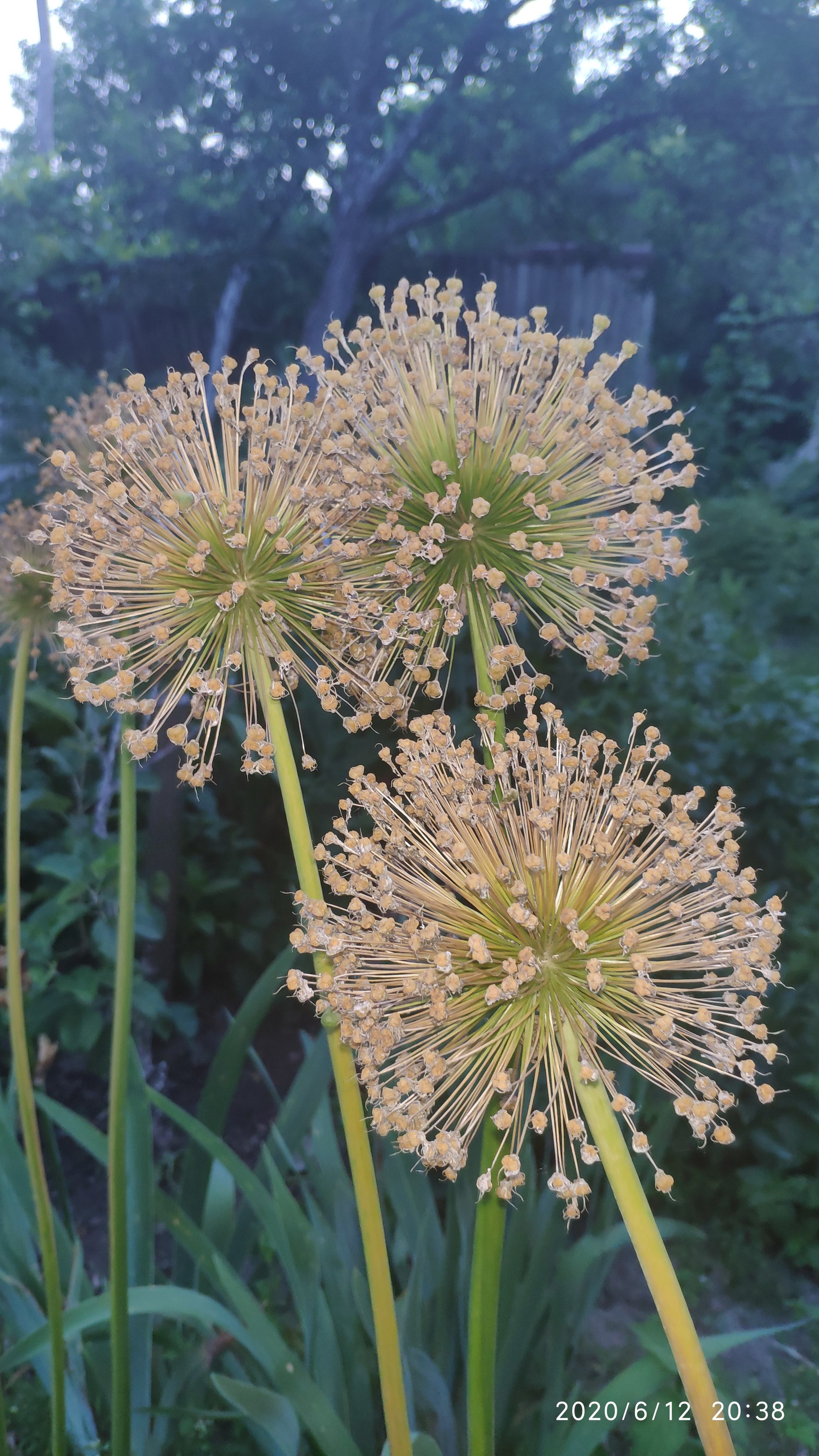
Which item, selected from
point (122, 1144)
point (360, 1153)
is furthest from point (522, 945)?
point (122, 1144)

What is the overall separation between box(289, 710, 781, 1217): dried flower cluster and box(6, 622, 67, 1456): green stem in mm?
342

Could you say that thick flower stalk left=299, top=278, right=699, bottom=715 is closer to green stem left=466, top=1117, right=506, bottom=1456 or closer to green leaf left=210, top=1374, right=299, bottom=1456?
green stem left=466, top=1117, right=506, bottom=1456

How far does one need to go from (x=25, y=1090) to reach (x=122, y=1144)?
10 centimetres

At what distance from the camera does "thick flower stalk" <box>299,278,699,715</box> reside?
0.44m

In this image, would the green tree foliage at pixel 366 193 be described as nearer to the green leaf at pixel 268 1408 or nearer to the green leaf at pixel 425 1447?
the green leaf at pixel 268 1408

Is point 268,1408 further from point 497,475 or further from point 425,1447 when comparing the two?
point 497,475

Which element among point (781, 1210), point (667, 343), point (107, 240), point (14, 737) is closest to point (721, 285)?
point (667, 343)

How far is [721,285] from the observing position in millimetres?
2338

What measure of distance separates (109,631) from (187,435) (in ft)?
0.38

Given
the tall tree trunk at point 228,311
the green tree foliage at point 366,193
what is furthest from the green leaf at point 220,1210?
the tall tree trunk at point 228,311

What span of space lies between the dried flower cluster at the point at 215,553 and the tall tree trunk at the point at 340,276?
1636mm

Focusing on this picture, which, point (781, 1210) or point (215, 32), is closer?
point (781, 1210)

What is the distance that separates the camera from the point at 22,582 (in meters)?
0.78

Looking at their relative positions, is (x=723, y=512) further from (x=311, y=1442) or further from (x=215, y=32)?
(x=311, y=1442)
